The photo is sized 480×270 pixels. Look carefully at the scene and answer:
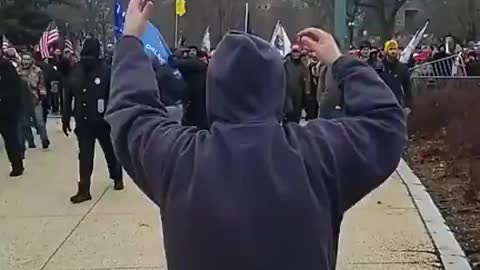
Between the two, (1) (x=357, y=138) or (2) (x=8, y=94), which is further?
(2) (x=8, y=94)

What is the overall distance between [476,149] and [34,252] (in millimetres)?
6449

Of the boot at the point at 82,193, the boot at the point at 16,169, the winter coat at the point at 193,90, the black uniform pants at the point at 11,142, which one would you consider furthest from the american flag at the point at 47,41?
the boot at the point at 82,193

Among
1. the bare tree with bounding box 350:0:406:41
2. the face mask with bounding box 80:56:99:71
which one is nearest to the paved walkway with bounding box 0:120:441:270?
the face mask with bounding box 80:56:99:71

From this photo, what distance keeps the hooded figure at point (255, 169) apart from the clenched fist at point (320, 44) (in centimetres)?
24

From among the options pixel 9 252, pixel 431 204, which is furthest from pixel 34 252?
pixel 431 204

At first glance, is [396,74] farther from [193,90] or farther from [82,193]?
[82,193]

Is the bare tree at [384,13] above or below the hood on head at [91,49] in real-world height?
below

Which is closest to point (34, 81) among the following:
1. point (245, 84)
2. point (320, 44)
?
point (320, 44)

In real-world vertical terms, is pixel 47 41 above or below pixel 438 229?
above

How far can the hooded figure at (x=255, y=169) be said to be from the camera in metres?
2.62

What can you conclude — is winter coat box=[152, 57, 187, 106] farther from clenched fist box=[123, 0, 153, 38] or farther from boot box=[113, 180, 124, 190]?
clenched fist box=[123, 0, 153, 38]

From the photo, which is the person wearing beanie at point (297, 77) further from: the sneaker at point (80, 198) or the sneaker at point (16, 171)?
the sneaker at point (80, 198)

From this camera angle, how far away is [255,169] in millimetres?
2617

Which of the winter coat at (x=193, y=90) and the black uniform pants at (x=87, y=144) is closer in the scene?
the black uniform pants at (x=87, y=144)
